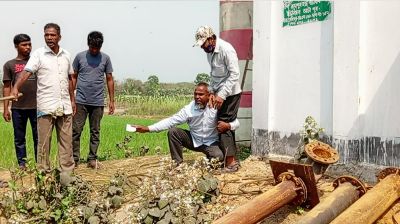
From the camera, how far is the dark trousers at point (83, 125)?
6.25m

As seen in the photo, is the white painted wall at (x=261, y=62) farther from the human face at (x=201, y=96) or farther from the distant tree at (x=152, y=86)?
the distant tree at (x=152, y=86)

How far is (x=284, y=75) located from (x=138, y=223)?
3.03m

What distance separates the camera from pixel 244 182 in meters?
5.12

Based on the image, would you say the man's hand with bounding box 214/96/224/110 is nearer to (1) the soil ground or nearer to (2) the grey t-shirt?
(1) the soil ground

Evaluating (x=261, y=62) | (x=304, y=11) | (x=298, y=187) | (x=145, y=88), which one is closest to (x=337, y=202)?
(x=298, y=187)

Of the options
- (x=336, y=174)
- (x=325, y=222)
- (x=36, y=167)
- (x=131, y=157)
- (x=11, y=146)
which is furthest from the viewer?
(x=11, y=146)

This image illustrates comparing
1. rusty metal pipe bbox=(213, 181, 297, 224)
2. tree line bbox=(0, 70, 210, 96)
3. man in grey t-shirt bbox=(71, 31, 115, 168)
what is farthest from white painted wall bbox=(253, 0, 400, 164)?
tree line bbox=(0, 70, 210, 96)

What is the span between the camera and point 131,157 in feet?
25.5

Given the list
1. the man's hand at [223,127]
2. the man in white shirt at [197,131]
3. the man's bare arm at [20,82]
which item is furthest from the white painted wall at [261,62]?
the man's bare arm at [20,82]

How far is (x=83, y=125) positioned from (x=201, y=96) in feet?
5.77

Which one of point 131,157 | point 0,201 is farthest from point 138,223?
point 131,157

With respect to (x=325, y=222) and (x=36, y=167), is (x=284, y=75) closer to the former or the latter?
(x=325, y=222)

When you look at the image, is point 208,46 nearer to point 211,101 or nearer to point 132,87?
point 211,101

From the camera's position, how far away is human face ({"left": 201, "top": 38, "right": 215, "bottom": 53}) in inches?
217
